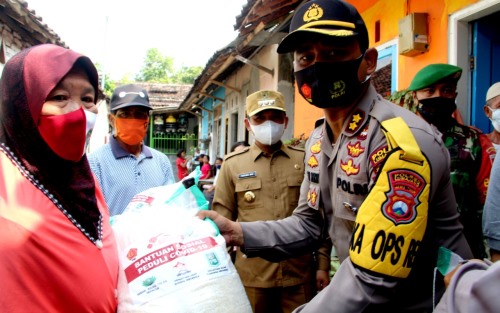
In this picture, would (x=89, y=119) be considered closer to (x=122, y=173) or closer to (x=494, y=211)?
(x=122, y=173)

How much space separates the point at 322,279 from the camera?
294cm

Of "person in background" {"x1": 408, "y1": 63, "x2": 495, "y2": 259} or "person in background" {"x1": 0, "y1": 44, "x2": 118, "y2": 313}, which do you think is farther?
"person in background" {"x1": 408, "y1": 63, "x2": 495, "y2": 259}

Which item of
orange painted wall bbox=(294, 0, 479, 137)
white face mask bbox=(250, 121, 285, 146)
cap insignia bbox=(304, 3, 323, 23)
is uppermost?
orange painted wall bbox=(294, 0, 479, 137)

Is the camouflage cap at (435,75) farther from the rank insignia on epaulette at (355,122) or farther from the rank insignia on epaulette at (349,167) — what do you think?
the rank insignia on epaulette at (349,167)

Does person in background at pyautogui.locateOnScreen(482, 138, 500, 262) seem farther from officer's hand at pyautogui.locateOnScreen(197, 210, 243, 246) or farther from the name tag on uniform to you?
the name tag on uniform

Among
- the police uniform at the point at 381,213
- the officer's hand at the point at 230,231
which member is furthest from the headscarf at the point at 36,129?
the police uniform at the point at 381,213

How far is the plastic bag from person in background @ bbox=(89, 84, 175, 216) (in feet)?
4.91

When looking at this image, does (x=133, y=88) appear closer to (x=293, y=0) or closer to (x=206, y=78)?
(x=293, y=0)

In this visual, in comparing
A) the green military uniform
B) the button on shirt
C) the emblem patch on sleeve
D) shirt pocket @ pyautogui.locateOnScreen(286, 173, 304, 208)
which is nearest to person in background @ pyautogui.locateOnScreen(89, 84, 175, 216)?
the button on shirt

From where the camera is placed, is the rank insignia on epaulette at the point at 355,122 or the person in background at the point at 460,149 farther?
the person in background at the point at 460,149

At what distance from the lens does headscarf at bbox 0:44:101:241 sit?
1420 millimetres

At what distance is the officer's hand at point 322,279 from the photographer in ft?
9.62

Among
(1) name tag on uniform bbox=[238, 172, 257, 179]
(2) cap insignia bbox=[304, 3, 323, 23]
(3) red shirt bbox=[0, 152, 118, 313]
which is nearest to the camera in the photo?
(3) red shirt bbox=[0, 152, 118, 313]

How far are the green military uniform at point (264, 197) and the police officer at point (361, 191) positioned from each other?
0.96 m
